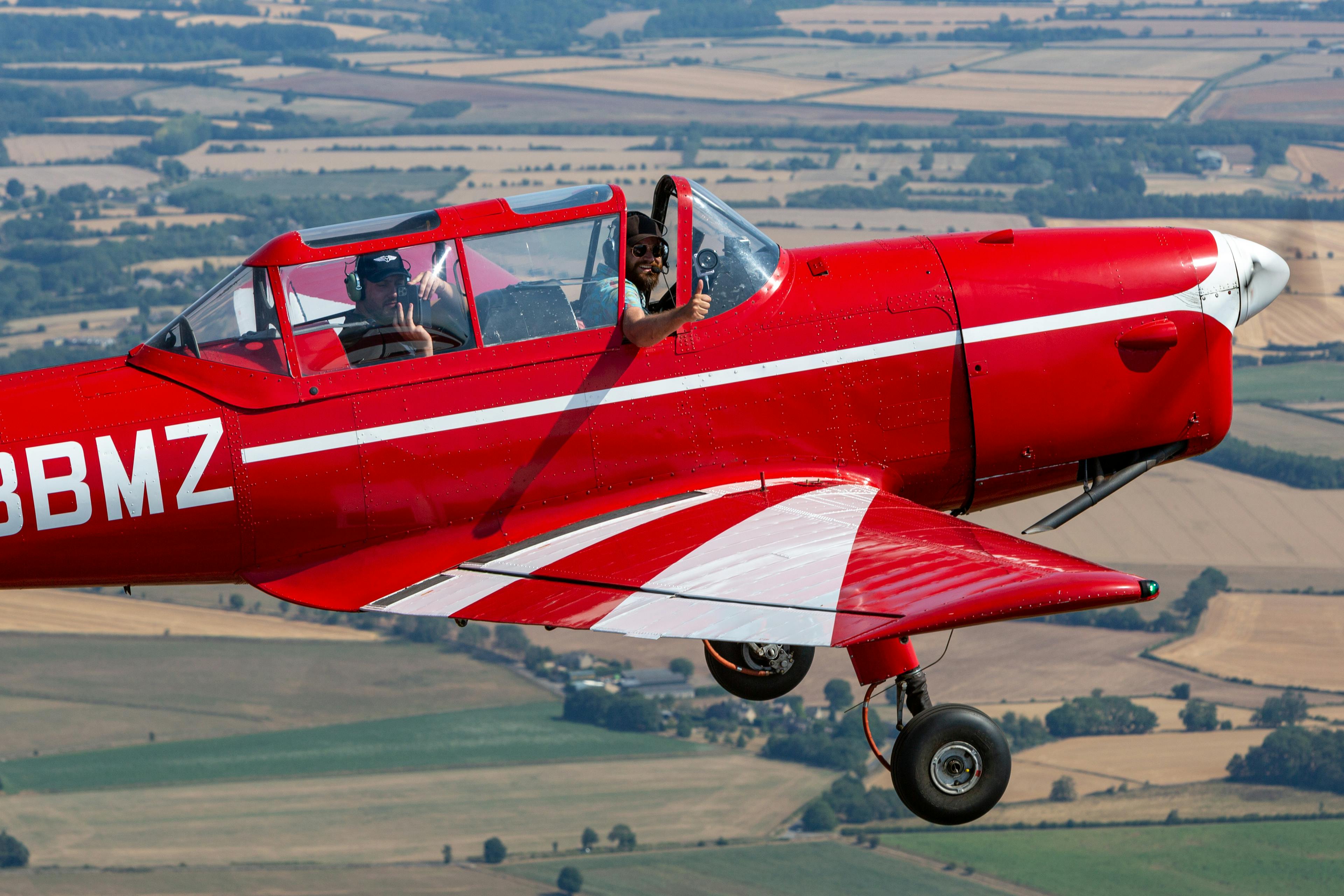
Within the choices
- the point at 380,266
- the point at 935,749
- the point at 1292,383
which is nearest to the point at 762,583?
the point at 935,749

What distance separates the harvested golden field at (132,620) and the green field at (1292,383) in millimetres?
85245

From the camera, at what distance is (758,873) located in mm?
95625

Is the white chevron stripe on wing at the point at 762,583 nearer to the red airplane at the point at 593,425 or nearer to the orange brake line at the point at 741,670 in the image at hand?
the red airplane at the point at 593,425

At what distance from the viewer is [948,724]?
1147 centimetres

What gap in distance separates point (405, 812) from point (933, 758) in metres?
96.7

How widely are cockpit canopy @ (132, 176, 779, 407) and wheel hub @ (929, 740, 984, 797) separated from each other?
4.31 meters

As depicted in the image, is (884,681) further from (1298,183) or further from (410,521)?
(1298,183)

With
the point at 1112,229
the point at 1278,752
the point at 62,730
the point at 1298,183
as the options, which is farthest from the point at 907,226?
the point at 1112,229

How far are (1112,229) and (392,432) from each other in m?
7.33

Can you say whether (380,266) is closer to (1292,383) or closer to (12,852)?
(12,852)

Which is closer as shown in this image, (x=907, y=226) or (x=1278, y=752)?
A: (x=1278, y=752)

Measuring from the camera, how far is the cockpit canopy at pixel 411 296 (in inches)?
480

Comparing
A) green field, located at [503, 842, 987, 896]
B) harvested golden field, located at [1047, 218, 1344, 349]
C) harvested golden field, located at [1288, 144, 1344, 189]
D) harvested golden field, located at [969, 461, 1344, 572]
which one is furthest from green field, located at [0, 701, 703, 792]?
harvested golden field, located at [1288, 144, 1344, 189]

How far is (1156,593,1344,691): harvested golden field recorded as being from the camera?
346ft
